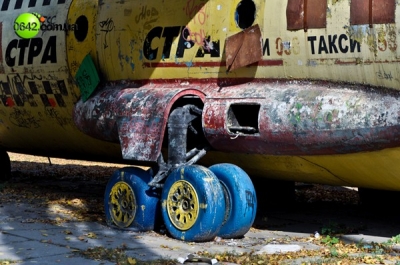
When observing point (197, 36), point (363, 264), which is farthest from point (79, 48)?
point (363, 264)

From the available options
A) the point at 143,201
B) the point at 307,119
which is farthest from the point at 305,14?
the point at 143,201

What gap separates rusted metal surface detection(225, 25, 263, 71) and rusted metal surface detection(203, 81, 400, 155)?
0.84 ft

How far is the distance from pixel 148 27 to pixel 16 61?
257cm

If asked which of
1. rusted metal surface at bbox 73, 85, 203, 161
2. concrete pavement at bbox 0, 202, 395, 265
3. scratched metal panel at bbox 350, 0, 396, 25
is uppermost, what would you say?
scratched metal panel at bbox 350, 0, 396, 25

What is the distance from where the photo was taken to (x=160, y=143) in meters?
8.53

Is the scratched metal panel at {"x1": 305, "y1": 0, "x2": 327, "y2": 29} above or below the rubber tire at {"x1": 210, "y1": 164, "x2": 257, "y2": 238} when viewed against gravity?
above

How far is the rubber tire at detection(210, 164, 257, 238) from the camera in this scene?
8023 mm

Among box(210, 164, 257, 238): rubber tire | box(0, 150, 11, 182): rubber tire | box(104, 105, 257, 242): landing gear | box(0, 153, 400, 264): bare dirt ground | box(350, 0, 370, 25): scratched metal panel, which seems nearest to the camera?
box(350, 0, 370, 25): scratched metal panel

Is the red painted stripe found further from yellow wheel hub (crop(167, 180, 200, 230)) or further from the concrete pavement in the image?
the concrete pavement

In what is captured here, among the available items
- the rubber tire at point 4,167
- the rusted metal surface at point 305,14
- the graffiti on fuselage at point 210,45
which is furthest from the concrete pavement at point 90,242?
the rubber tire at point 4,167

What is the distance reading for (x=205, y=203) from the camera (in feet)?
25.7

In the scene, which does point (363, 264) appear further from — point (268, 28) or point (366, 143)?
point (268, 28)

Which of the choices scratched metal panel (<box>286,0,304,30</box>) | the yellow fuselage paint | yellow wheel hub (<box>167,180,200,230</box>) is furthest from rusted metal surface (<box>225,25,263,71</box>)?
yellow wheel hub (<box>167,180,200,230</box>)

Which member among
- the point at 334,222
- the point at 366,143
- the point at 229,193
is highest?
the point at 366,143
